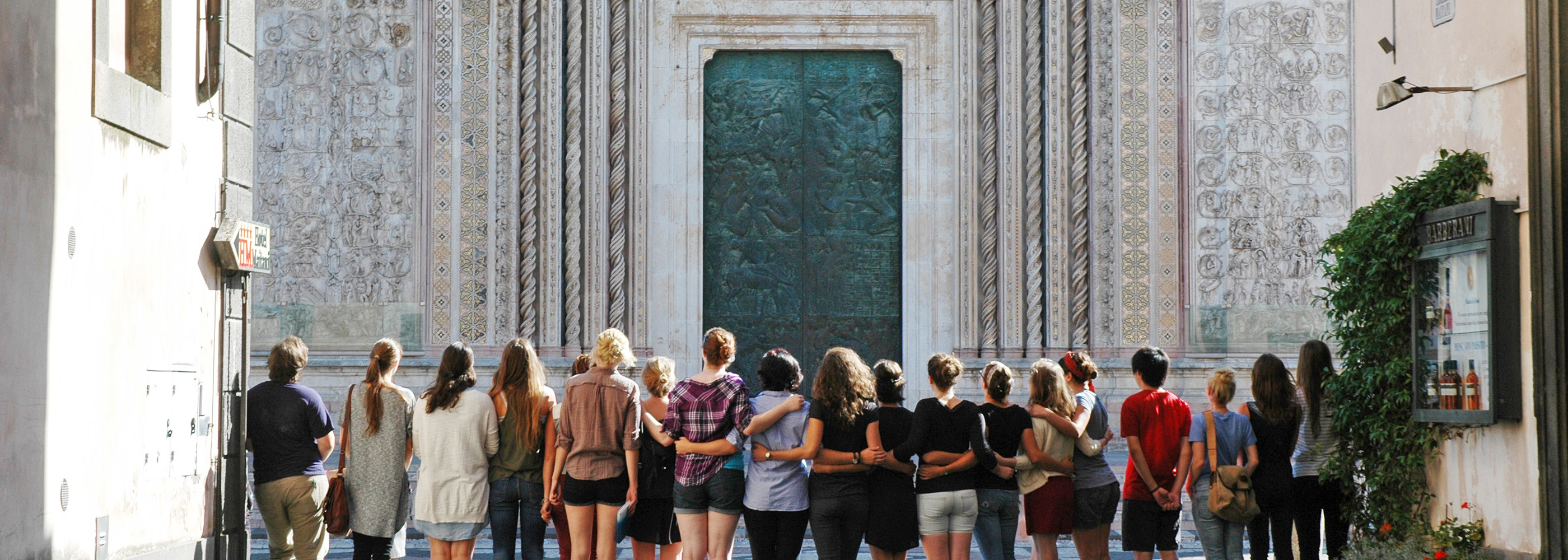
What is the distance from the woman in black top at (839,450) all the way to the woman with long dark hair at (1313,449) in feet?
7.27

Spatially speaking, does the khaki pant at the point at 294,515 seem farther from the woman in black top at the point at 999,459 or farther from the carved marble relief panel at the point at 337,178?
the carved marble relief panel at the point at 337,178

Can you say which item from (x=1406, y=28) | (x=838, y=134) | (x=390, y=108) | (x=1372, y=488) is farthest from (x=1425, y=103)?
→ (x=390, y=108)

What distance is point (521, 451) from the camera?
6.82 meters

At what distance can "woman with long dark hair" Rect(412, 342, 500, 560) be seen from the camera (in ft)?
21.9

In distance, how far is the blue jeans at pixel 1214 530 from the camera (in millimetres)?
6852

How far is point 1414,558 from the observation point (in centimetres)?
661

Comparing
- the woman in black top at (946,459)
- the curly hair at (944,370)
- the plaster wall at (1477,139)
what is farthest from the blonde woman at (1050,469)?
the plaster wall at (1477,139)

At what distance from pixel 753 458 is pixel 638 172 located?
7.34 meters

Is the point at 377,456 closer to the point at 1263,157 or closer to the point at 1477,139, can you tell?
the point at 1477,139

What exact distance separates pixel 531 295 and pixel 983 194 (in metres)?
4.26

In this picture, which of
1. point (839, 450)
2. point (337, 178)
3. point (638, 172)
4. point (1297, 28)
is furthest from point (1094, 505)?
point (337, 178)

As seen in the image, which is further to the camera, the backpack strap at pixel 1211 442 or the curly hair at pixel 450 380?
the backpack strap at pixel 1211 442

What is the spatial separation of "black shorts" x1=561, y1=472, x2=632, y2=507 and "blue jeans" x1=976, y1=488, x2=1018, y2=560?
162 cm

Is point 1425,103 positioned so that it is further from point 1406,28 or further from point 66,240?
point 66,240
